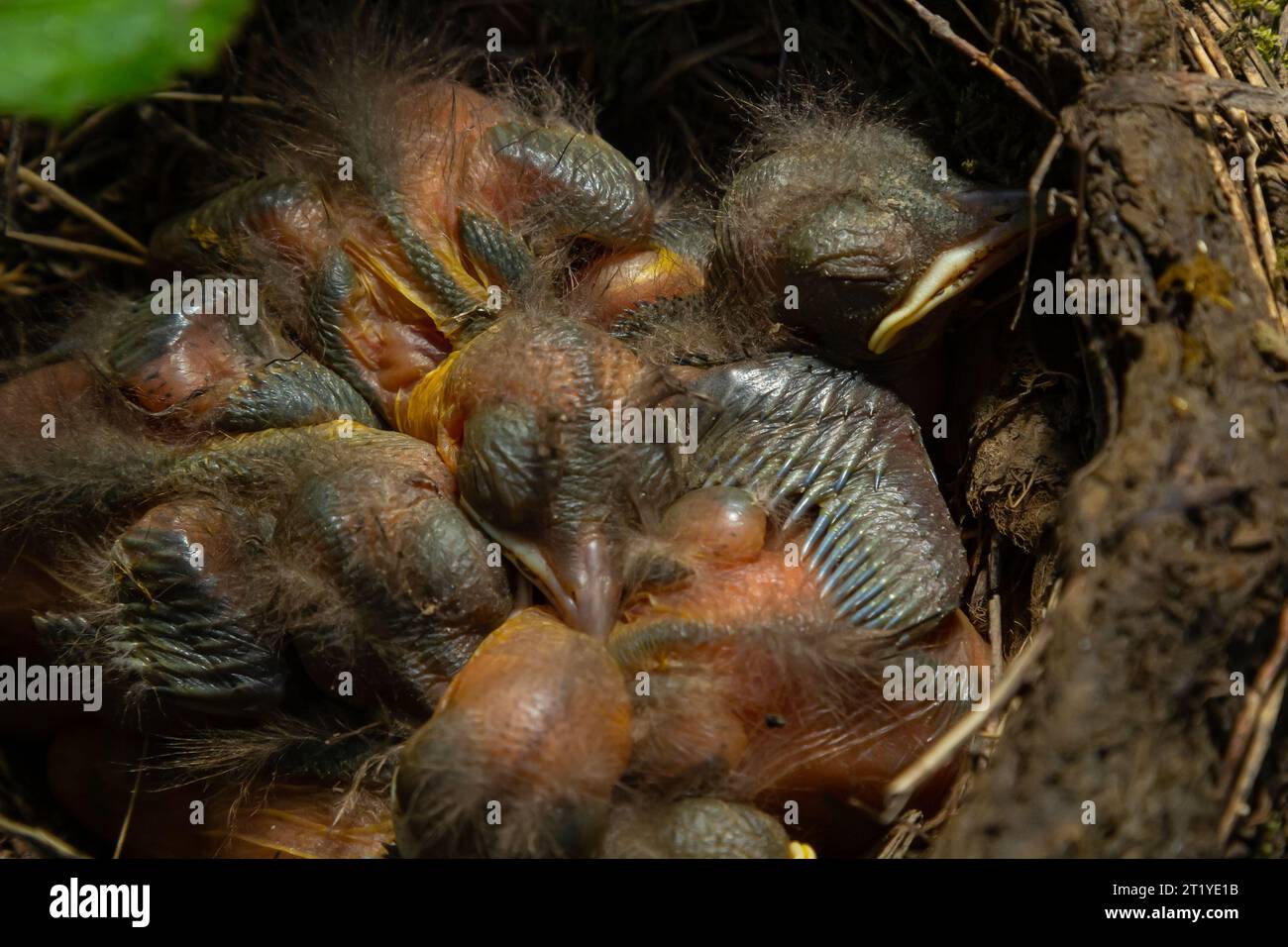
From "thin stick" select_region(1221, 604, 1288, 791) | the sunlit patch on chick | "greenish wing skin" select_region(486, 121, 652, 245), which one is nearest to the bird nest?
"thin stick" select_region(1221, 604, 1288, 791)

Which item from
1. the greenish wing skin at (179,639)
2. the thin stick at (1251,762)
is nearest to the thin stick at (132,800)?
the greenish wing skin at (179,639)

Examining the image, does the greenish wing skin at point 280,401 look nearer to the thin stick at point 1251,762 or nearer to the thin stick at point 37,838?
the thin stick at point 37,838

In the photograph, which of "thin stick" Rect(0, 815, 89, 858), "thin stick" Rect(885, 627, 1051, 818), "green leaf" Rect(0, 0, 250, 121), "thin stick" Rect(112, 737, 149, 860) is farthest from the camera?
"thin stick" Rect(112, 737, 149, 860)

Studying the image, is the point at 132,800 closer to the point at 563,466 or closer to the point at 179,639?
the point at 179,639

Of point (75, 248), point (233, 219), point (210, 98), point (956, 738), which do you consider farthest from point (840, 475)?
point (75, 248)

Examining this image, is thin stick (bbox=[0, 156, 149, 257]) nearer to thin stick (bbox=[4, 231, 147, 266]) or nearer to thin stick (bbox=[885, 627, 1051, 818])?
thin stick (bbox=[4, 231, 147, 266])

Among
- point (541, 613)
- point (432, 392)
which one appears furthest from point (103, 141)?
point (541, 613)
